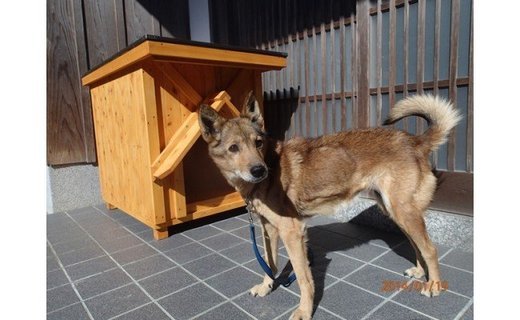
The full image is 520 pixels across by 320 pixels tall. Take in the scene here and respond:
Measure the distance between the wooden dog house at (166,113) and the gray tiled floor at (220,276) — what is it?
1.74ft

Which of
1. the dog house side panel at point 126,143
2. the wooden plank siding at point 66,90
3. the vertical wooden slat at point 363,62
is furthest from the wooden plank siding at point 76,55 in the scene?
the vertical wooden slat at point 363,62

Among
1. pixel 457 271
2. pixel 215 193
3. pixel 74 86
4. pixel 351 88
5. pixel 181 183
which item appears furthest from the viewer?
pixel 74 86

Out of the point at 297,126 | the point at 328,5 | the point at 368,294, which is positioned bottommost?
the point at 368,294

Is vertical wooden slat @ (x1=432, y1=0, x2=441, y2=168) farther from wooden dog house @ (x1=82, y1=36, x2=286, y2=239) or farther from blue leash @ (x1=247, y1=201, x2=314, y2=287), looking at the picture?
blue leash @ (x1=247, y1=201, x2=314, y2=287)

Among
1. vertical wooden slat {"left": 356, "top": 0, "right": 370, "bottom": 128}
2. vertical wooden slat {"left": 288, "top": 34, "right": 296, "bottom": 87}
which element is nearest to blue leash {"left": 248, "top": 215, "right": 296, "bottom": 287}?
vertical wooden slat {"left": 356, "top": 0, "right": 370, "bottom": 128}

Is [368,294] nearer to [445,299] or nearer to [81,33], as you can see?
[445,299]

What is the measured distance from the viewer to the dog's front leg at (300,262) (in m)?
2.42

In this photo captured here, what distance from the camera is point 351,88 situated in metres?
4.66

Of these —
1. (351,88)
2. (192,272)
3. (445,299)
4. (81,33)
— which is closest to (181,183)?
(192,272)

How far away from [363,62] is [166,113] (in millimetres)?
2761

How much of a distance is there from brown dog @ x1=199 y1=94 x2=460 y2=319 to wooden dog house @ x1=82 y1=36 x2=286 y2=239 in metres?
1.26

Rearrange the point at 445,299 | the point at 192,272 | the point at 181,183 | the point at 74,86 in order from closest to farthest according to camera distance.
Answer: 1. the point at 445,299
2. the point at 192,272
3. the point at 181,183
4. the point at 74,86

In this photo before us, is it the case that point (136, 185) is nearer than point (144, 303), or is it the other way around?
point (144, 303)

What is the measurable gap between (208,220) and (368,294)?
275cm
